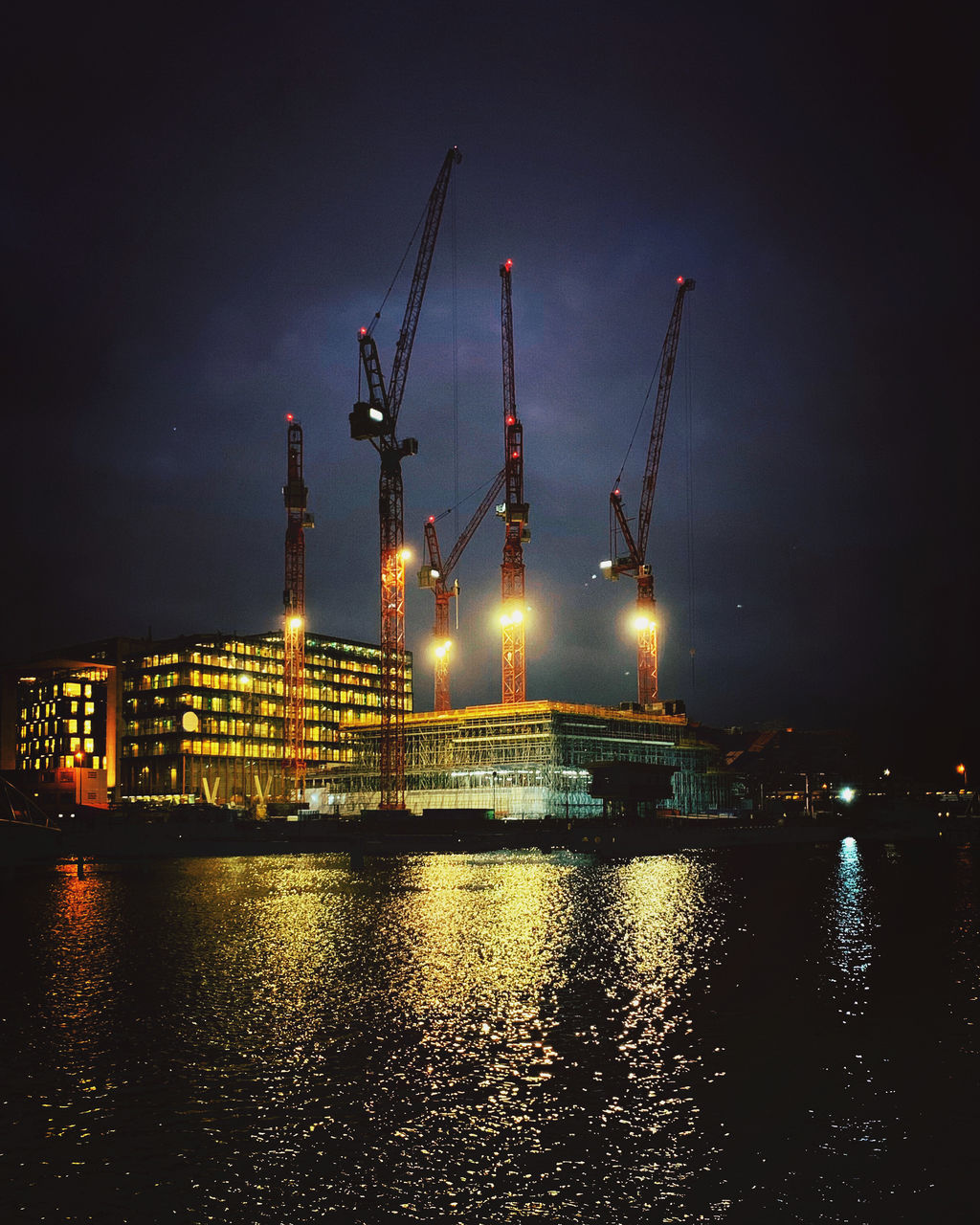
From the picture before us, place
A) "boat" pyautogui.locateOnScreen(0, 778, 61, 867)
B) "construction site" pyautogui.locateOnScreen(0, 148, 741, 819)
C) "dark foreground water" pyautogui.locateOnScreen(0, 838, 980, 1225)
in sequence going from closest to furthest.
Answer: "dark foreground water" pyautogui.locateOnScreen(0, 838, 980, 1225), "boat" pyautogui.locateOnScreen(0, 778, 61, 867), "construction site" pyautogui.locateOnScreen(0, 148, 741, 819)

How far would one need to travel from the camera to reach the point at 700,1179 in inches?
555

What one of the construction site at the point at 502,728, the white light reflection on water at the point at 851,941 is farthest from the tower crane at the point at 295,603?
the white light reflection on water at the point at 851,941

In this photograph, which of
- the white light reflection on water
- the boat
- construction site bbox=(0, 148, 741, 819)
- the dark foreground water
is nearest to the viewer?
the dark foreground water

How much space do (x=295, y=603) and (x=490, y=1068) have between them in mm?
153783

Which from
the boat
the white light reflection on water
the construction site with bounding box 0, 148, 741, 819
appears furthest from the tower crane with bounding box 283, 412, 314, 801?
the white light reflection on water

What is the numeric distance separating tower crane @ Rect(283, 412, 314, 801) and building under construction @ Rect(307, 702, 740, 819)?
9.78 m

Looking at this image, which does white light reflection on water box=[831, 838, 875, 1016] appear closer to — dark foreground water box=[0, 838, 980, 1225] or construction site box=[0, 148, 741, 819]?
dark foreground water box=[0, 838, 980, 1225]

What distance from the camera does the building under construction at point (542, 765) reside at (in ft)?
466

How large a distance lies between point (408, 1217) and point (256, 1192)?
7.82ft

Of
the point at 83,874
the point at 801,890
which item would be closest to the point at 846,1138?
the point at 801,890

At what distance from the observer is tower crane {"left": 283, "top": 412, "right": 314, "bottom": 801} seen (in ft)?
546

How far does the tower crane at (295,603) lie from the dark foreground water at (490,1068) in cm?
12647

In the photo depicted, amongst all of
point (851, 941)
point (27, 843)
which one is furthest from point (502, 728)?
point (851, 941)

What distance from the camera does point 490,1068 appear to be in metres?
20.0
